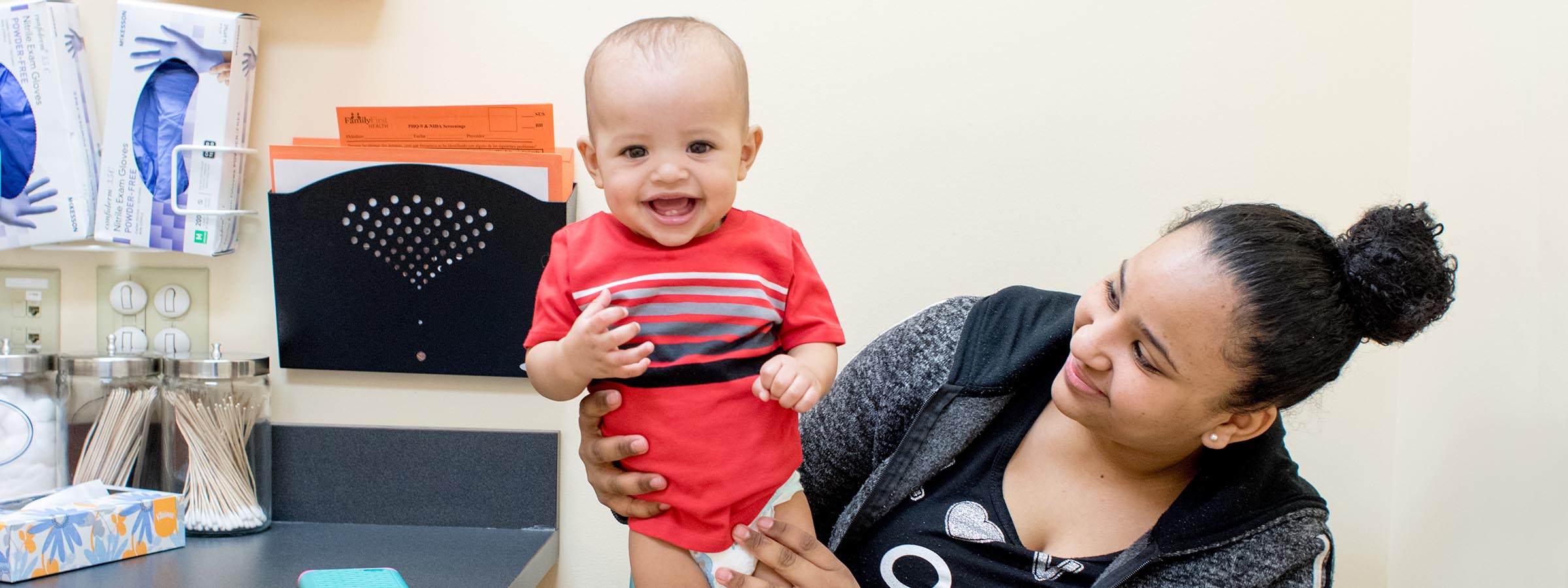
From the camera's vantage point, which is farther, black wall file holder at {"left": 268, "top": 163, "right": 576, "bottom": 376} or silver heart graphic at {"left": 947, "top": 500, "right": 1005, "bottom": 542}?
black wall file holder at {"left": 268, "top": 163, "right": 576, "bottom": 376}

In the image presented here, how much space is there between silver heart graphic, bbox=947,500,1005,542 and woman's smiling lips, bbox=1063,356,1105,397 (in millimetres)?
243

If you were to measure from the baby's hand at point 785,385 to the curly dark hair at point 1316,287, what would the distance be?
0.47 m

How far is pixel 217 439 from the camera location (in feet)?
5.25

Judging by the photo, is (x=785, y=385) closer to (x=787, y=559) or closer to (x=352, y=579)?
(x=787, y=559)

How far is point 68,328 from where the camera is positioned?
1.75m

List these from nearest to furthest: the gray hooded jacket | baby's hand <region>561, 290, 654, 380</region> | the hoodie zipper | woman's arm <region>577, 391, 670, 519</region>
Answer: baby's hand <region>561, 290, 654, 380</region>, woman's arm <region>577, 391, 670, 519</region>, the gray hooded jacket, the hoodie zipper

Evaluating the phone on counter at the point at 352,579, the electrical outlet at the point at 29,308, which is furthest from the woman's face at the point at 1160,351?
the electrical outlet at the point at 29,308

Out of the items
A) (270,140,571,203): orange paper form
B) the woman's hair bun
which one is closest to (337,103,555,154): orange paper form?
(270,140,571,203): orange paper form

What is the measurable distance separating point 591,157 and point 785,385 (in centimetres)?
33

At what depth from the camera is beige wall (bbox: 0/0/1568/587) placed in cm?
169

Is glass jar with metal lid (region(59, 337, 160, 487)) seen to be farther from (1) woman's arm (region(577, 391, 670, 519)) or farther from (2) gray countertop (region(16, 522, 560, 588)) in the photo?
(1) woman's arm (region(577, 391, 670, 519))

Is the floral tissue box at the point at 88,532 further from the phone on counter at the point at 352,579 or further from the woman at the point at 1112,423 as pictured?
the woman at the point at 1112,423

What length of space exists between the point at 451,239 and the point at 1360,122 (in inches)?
61.6

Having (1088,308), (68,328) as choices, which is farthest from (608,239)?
(68,328)
